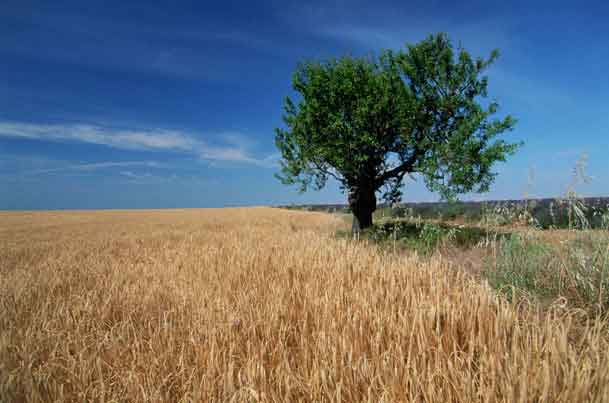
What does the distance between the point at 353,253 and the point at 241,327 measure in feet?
12.9

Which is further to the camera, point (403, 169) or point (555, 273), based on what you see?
point (403, 169)

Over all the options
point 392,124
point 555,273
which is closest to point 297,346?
point 555,273

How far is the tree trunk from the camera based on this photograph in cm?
1630

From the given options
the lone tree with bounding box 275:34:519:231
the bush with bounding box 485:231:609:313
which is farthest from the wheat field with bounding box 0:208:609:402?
the lone tree with bounding box 275:34:519:231

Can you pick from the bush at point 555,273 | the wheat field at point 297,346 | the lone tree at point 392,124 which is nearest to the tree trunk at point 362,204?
the lone tree at point 392,124

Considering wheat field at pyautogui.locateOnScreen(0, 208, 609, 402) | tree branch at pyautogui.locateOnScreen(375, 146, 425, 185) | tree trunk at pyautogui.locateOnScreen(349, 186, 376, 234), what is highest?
tree branch at pyautogui.locateOnScreen(375, 146, 425, 185)

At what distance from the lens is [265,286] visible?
187 inches

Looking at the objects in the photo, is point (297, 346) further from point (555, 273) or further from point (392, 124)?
point (392, 124)

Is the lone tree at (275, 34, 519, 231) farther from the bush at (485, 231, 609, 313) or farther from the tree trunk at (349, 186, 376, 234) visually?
the bush at (485, 231, 609, 313)

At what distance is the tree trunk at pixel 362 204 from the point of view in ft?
53.5

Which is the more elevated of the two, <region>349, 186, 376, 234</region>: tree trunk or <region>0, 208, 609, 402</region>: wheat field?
<region>349, 186, 376, 234</region>: tree trunk

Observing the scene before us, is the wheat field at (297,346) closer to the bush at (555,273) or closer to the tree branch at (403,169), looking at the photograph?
the bush at (555,273)

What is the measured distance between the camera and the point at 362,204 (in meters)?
16.4

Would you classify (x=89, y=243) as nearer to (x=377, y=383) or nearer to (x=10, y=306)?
(x=10, y=306)
